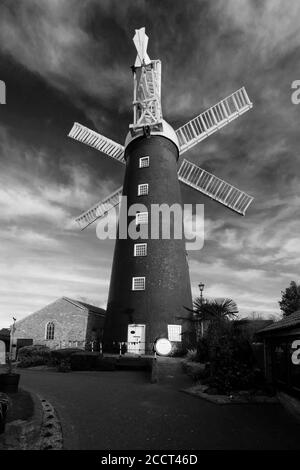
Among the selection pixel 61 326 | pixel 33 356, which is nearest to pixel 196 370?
pixel 33 356

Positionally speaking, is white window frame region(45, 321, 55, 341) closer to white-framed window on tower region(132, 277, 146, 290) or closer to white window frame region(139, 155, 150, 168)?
white-framed window on tower region(132, 277, 146, 290)

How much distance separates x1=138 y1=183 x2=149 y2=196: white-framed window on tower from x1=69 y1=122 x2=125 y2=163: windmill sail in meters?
5.95

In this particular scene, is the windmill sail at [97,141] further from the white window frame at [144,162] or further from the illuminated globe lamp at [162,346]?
the illuminated globe lamp at [162,346]

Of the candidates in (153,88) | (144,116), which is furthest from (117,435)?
(153,88)

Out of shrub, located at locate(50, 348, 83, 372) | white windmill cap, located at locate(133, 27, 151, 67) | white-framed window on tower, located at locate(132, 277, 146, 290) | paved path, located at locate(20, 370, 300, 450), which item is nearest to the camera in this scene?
paved path, located at locate(20, 370, 300, 450)

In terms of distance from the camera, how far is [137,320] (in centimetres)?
2217

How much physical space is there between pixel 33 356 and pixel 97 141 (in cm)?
1797

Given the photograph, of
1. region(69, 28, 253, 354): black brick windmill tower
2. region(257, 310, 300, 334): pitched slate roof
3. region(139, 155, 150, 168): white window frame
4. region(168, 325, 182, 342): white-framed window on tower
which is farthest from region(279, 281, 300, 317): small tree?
region(257, 310, 300, 334): pitched slate roof

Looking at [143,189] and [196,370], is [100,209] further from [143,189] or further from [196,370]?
[196,370]

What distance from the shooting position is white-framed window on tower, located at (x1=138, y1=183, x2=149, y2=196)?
25.1 metres

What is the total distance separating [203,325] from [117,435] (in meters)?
15.9

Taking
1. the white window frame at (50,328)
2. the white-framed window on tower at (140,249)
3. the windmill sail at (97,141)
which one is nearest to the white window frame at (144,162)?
the windmill sail at (97,141)
